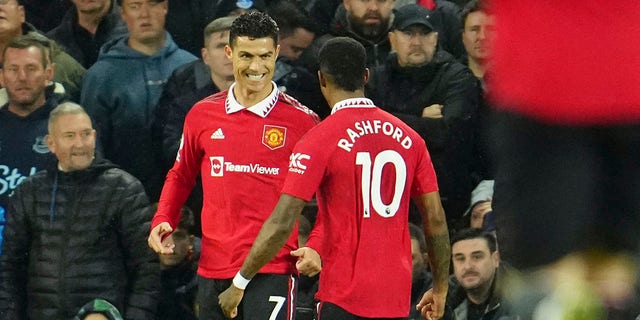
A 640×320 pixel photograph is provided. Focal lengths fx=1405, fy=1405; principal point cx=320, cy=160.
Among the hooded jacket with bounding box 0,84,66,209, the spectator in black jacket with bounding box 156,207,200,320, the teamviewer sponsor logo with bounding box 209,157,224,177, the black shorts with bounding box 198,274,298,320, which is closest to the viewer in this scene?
the black shorts with bounding box 198,274,298,320

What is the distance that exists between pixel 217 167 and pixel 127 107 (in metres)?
2.44

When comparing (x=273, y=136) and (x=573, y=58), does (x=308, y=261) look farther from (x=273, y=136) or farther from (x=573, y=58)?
(x=573, y=58)

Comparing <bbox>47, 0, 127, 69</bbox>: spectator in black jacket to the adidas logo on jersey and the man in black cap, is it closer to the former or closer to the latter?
the man in black cap

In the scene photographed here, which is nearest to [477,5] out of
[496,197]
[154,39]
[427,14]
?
[427,14]

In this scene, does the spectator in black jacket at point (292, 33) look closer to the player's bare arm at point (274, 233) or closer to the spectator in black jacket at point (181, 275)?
the spectator in black jacket at point (181, 275)

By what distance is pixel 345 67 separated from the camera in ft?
21.8

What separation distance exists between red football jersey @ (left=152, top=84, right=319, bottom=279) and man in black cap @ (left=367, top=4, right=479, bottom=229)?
171cm

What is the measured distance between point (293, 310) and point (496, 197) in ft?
13.0

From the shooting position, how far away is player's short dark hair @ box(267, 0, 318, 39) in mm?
9492

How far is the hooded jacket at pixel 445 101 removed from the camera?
348 inches

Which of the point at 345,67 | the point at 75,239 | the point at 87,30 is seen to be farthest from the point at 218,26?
the point at 345,67

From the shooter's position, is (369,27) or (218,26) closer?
(218,26)

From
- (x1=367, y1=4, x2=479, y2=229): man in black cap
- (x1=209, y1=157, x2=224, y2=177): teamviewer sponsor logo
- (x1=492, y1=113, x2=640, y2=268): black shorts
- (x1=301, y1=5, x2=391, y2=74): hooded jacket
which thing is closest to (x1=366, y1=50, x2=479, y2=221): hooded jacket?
(x1=367, y1=4, x2=479, y2=229): man in black cap

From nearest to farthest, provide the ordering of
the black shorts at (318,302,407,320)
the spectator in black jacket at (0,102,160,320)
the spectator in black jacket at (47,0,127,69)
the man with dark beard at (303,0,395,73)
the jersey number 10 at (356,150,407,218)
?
the jersey number 10 at (356,150,407,218) < the black shorts at (318,302,407,320) < the spectator in black jacket at (0,102,160,320) < the man with dark beard at (303,0,395,73) < the spectator in black jacket at (47,0,127,69)
